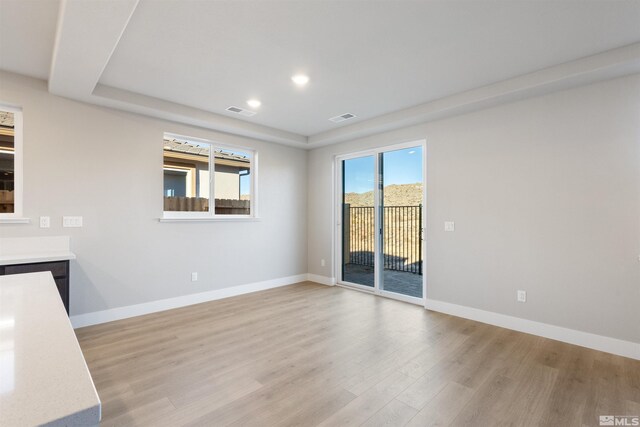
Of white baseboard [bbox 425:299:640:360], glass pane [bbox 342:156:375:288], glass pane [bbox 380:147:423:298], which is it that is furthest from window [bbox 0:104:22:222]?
white baseboard [bbox 425:299:640:360]

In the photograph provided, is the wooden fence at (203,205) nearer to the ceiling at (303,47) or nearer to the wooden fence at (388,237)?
the ceiling at (303,47)

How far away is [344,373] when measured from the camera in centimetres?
250

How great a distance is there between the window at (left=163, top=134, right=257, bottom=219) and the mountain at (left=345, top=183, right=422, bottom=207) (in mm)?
1871

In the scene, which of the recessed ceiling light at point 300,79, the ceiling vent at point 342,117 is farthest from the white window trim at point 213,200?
the recessed ceiling light at point 300,79

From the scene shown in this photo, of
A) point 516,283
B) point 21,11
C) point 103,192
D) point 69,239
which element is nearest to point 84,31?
point 21,11

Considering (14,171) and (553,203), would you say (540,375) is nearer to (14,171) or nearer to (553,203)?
(553,203)

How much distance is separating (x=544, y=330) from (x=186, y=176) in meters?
4.83

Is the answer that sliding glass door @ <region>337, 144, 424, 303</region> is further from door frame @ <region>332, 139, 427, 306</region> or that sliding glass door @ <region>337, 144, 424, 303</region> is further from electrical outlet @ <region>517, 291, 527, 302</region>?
electrical outlet @ <region>517, 291, 527, 302</region>

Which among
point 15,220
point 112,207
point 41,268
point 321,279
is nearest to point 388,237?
point 321,279

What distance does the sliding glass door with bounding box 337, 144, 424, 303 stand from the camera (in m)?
4.66

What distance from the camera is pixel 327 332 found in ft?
11.0

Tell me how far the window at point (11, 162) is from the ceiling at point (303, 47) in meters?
0.53

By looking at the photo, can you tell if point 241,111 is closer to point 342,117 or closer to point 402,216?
point 342,117

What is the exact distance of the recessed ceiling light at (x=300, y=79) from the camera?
3168 mm
